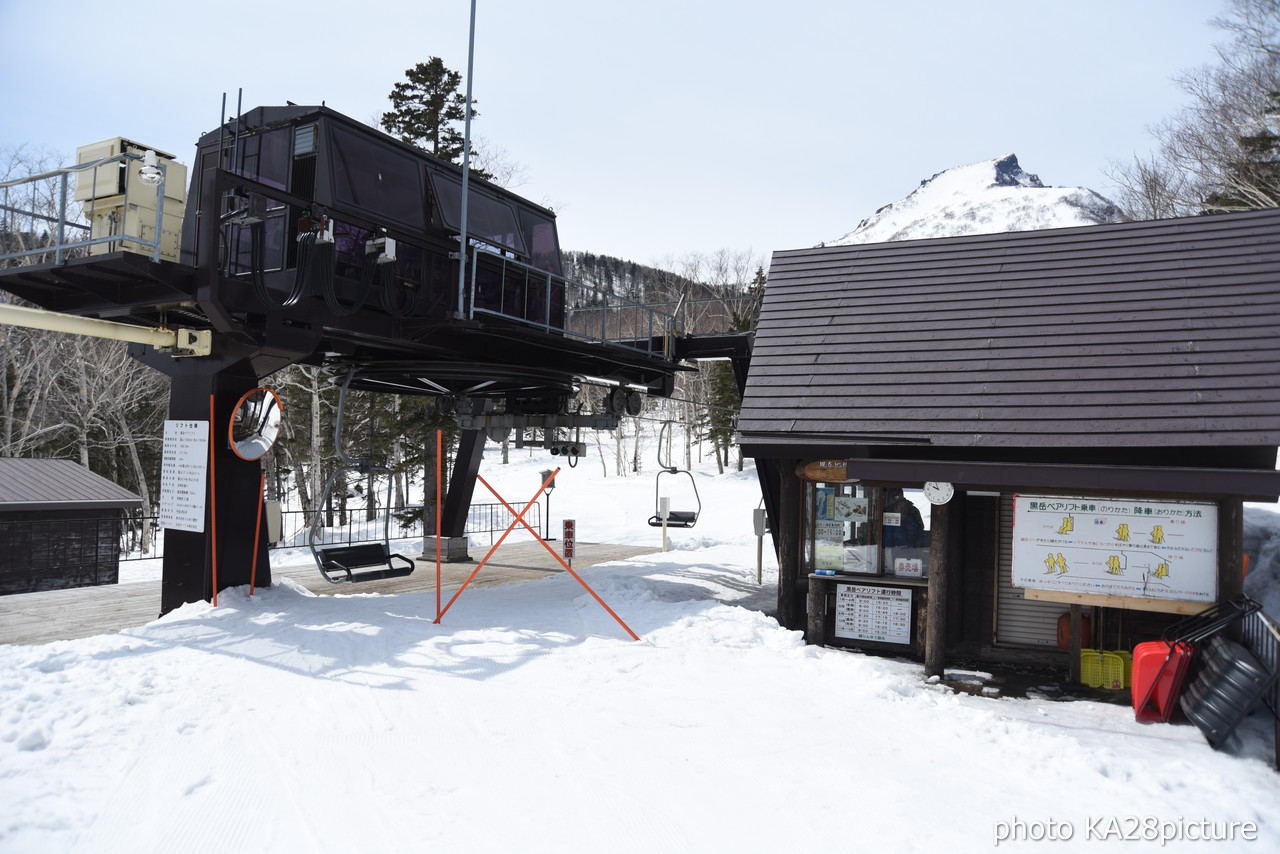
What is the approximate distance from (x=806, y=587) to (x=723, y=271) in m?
47.6

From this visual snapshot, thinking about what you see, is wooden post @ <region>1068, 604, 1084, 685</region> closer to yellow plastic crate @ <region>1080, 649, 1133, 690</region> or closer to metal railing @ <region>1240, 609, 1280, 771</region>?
yellow plastic crate @ <region>1080, 649, 1133, 690</region>

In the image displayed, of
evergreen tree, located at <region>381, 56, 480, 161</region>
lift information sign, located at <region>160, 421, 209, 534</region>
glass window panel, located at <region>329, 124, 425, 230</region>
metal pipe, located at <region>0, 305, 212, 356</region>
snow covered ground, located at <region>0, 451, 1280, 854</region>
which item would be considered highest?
evergreen tree, located at <region>381, 56, 480, 161</region>

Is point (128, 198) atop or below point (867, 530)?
atop

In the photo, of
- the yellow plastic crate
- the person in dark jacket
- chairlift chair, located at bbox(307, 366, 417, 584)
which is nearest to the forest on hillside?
chairlift chair, located at bbox(307, 366, 417, 584)

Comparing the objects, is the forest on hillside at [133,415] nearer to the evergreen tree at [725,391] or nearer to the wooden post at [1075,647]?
the evergreen tree at [725,391]

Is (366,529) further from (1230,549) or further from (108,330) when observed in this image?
(1230,549)

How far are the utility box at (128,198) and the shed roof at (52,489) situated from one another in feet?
21.4

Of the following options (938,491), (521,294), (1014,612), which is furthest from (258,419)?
(1014,612)

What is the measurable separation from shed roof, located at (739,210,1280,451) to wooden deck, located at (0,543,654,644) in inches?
268

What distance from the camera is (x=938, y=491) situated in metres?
9.06

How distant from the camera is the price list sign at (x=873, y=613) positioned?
1009cm

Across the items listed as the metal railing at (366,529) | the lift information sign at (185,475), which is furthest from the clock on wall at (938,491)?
the metal railing at (366,529)

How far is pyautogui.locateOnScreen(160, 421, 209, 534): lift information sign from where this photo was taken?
9664 mm

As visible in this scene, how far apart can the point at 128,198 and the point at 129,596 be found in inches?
233
